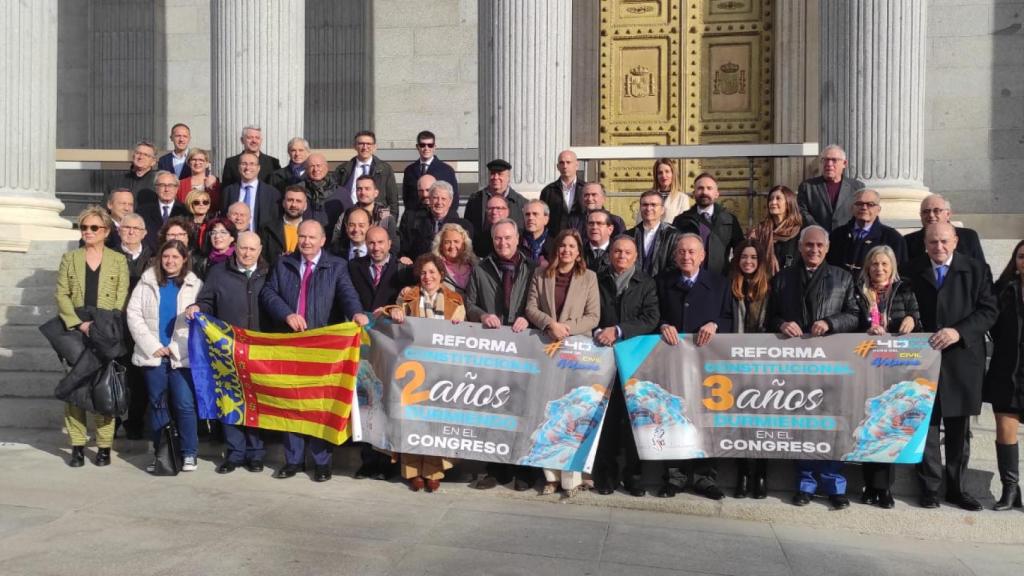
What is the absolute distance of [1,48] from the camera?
12031 mm

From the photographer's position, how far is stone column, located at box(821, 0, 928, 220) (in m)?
10.4

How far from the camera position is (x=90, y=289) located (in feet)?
27.0

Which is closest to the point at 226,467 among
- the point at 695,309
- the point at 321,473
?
the point at 321,473

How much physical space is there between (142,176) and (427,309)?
463cm

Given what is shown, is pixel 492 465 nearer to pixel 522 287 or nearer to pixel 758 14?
pixel 522 287

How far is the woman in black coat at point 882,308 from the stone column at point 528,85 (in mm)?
4477

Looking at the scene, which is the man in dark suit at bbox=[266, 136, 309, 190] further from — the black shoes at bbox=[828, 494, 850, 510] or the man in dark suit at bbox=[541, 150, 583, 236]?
the black shoes at bbox=[828, 494, 850, 510]

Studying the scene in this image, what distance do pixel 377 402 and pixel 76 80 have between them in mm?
12467

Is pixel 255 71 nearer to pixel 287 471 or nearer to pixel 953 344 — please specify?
pixel 287 471

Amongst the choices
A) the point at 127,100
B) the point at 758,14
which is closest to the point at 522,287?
the point at 758,14

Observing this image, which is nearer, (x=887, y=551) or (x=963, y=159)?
(x=887, y=551)

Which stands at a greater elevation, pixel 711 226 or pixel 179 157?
pixel 179 157

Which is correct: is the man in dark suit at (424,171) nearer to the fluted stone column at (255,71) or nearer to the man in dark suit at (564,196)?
the man in dark suit at (564,196)

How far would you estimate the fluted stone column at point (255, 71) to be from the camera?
11.7 meters
